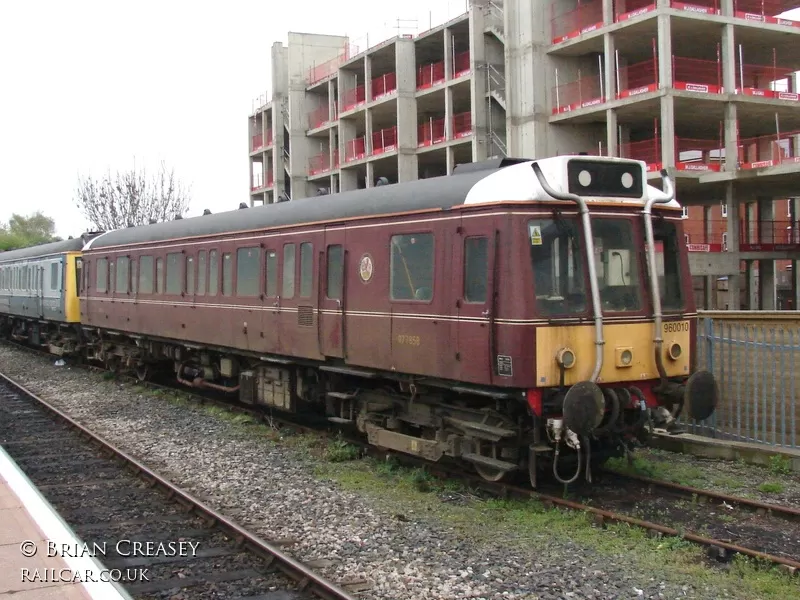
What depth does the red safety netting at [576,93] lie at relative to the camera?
30.3 metres

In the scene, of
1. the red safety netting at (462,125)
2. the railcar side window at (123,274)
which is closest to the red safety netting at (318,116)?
the red safety netting at (462,125)

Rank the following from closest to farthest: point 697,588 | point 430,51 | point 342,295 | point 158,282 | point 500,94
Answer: point 697,588, point 342,295, point 158,282, point 500,94, point 430,51

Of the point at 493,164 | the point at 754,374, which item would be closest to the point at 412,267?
the point at 493,164

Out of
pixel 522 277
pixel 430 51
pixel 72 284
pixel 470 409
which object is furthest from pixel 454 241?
pixel 430 51

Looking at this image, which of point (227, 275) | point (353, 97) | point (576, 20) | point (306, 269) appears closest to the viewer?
point (306, 269)

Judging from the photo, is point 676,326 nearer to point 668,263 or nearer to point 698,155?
point 668,263

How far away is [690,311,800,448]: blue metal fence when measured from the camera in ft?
31.9

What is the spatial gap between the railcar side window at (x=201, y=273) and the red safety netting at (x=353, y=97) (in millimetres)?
29466

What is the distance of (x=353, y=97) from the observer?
4297 cm

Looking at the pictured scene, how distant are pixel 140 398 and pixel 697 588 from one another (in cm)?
1251

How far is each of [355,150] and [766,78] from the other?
20252 millimetres

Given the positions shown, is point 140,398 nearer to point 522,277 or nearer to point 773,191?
point 522,277

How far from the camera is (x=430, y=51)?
130 ft

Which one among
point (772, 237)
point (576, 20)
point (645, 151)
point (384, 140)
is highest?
point (576, 20)
